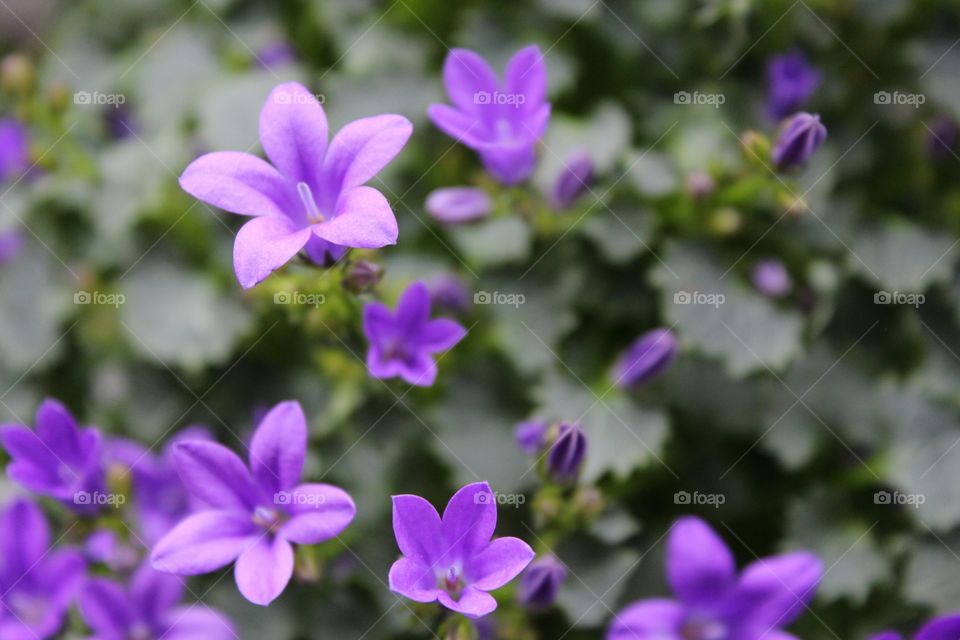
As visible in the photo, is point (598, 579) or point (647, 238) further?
point (647, 238)

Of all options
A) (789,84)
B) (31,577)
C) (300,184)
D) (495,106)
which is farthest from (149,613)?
(789,84)

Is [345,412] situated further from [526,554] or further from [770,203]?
[770,203]

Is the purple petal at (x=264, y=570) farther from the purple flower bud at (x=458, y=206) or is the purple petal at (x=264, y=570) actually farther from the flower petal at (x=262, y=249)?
the purple flower bud at (x=458, y=206)

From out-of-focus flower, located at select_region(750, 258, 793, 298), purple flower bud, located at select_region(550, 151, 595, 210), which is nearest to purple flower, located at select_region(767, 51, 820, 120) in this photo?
out-of-focus flower, located at select_region(750, 258, 793, 298)

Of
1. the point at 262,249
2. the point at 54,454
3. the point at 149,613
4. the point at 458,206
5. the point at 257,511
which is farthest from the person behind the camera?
the point at 458,206

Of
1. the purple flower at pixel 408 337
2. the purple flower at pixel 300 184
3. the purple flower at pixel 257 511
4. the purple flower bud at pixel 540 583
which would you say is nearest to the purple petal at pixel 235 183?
the purple flower at pixel 300 184

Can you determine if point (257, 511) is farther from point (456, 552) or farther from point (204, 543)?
point (456, 552)

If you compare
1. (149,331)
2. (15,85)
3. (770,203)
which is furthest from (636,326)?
(15,85)
